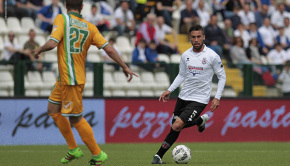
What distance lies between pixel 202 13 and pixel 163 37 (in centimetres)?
236

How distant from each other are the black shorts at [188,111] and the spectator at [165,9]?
992 cm

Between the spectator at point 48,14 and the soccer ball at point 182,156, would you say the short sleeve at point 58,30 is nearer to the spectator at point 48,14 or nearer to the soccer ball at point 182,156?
the soccer ball at point 182,156

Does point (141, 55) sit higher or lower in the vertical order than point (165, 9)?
lower

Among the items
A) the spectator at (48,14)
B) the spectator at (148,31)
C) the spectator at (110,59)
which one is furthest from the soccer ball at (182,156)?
the spectator at (48,14)

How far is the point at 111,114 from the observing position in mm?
15648

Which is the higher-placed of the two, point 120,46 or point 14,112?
point 120,46

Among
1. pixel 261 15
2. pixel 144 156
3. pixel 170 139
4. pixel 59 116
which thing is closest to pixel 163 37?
pixel 261 15

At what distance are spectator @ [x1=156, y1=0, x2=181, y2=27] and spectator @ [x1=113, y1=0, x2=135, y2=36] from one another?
89 cm

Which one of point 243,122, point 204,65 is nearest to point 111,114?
point 243,122

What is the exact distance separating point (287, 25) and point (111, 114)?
8415 millimetres

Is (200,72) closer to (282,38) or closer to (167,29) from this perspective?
(167,29)

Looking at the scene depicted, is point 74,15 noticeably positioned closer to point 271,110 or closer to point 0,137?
point 0,137

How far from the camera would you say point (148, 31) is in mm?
17922

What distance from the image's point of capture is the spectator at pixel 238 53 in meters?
18.1
